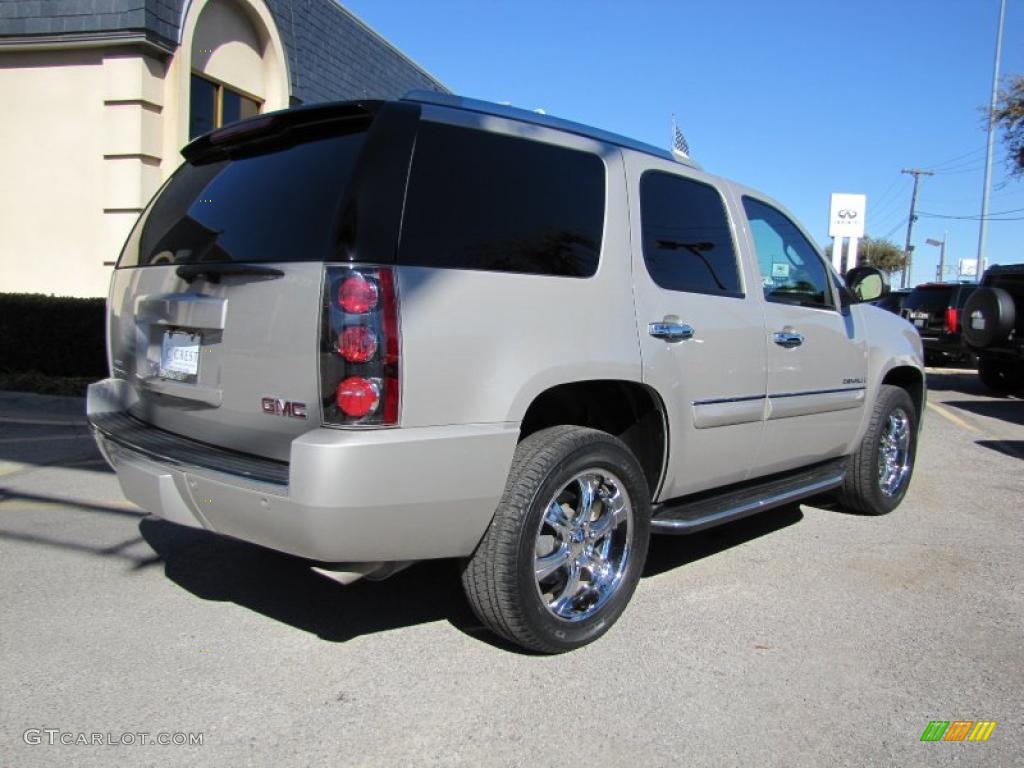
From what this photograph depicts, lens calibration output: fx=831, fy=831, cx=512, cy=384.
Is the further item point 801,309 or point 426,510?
point 801,309

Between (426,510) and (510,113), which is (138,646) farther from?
(510,113)

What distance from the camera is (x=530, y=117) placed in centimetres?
342

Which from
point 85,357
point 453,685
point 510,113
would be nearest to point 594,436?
point 453,685

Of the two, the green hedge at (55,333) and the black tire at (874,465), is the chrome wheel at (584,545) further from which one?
the green hedge at (55,333)

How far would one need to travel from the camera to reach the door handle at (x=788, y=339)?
430cm

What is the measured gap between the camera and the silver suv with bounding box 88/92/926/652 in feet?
8.88

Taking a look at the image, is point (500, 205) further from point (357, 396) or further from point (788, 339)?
point (788, 339)

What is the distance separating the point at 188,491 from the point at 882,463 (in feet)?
14.9

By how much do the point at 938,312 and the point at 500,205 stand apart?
57.7 ft

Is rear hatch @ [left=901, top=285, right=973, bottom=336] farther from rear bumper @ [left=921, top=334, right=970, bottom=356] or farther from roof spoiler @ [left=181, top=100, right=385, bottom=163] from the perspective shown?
roof spoiler @ [left=181, top=100, right=385, bottom=163]

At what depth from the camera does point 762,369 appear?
4.17m

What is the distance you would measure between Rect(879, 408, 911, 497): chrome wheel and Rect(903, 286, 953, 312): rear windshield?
14.0 m

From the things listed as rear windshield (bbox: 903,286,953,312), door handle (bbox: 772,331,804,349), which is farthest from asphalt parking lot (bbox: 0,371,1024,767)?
rear windshield (bbox: 903,286,953,312)

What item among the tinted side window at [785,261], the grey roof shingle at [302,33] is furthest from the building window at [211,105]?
the tinted side window at [785,261]
